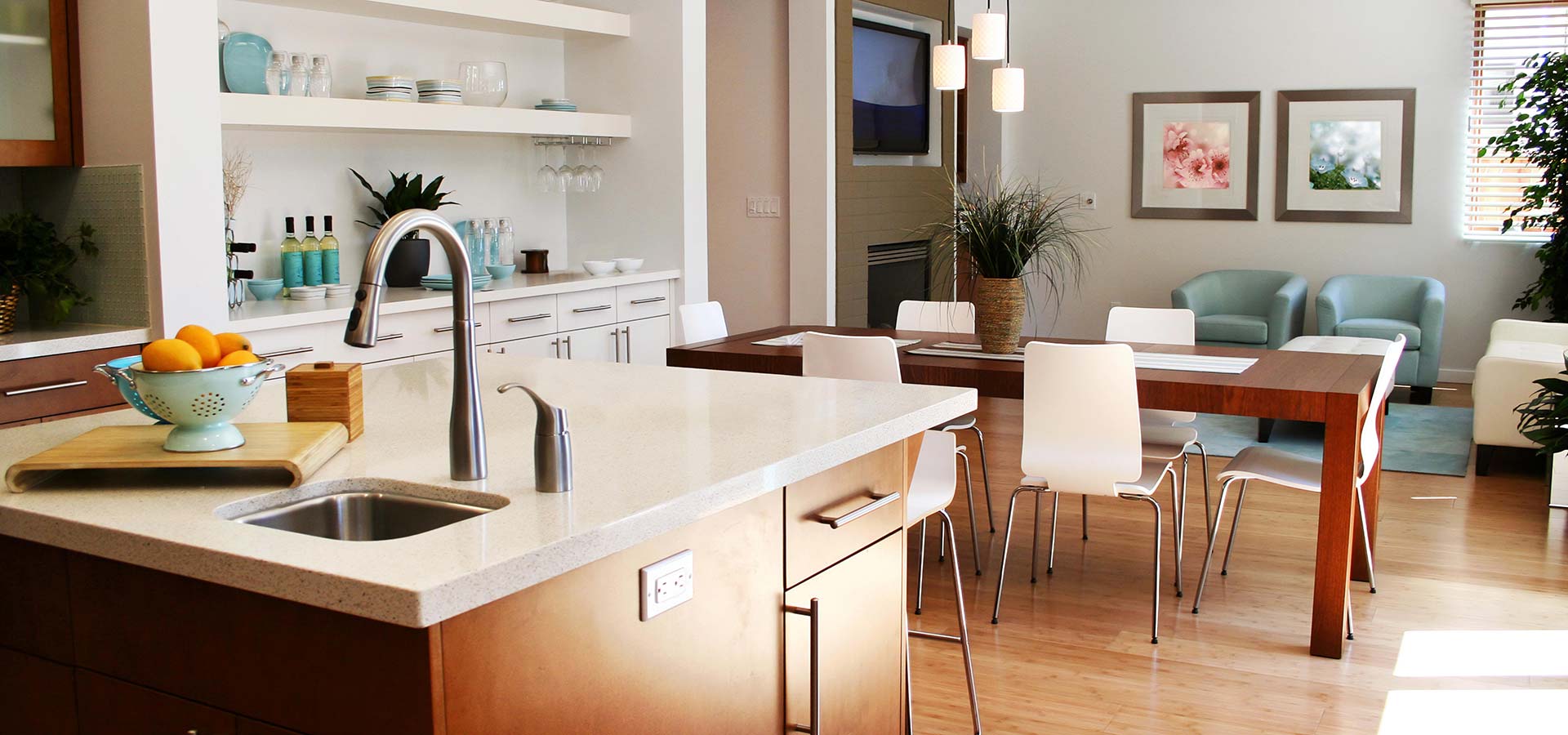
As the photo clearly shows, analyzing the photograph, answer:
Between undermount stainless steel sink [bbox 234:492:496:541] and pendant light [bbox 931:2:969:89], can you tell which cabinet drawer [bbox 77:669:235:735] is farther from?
pendant light [bbox 931:2:969:89]

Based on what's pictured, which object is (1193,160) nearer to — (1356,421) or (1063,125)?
(1063,125)

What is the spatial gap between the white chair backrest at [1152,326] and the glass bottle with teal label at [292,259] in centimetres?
305

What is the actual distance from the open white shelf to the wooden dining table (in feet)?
6.49

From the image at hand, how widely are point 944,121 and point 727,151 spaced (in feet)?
6.52

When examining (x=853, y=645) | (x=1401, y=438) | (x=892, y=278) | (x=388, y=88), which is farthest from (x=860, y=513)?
(x=892, y=278)

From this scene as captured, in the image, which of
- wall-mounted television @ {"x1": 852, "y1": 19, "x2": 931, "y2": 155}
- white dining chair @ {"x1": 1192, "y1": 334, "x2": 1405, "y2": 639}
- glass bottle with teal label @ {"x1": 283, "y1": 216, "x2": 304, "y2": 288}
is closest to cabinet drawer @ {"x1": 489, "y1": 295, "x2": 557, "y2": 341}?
glass bottle with teal label @ {"x1": 283, "y1": 216, "x2": 304, "y2": 288}

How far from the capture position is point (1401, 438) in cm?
647

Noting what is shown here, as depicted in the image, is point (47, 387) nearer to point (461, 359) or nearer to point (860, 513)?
point (461, 359)

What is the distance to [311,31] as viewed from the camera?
4.93 m

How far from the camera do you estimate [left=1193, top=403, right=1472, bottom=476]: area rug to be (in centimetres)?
591

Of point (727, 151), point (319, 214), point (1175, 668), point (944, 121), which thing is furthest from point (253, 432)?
point (944, 121)

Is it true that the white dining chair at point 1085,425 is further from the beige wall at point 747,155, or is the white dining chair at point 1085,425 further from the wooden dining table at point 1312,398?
the beige wall at point 747,155

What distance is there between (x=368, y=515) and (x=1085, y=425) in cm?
235

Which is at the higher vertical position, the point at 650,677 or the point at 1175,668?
the point at 650,677
